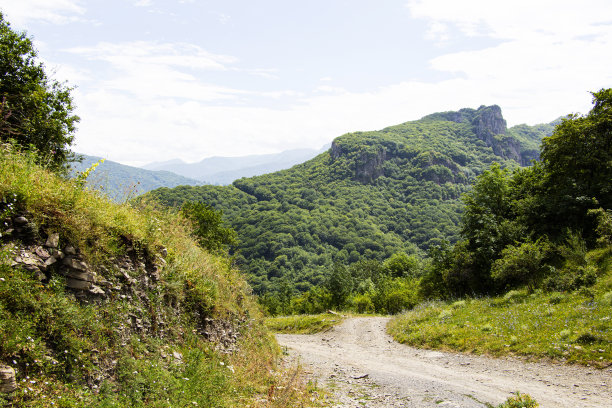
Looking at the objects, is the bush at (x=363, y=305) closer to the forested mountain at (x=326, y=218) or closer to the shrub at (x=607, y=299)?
the shrub at (x=607, y=299)

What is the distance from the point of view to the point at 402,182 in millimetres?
196750

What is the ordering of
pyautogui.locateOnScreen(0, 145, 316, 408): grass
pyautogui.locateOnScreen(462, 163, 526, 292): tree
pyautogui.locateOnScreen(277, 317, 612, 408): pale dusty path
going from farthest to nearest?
1. pyautogui.locateOnScreen(462, 163, 526, 292): tree
2. pyautogui.locateOnScreen(277, 317, 612, 408): pale dusty path
3. pyautogui.locateOnScreen(0, 145, 316, 408): grass

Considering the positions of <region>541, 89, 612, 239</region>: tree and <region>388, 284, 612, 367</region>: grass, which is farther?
<region>541, 89, 612, 239</region>: tree

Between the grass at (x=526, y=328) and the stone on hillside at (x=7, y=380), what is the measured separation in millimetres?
13068

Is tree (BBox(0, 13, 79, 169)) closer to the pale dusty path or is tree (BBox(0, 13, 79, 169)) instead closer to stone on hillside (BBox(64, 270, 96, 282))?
stone on hillside (BBox(64, 270, 96, 282))

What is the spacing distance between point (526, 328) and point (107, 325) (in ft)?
46.8

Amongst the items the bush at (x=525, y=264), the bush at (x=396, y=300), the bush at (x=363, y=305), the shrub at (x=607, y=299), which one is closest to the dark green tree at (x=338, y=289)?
the bush at (x=363, y=305)

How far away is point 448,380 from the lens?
33.8 ft

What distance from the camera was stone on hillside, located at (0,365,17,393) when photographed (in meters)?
3.83

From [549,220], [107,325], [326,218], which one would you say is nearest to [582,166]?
[549,220]

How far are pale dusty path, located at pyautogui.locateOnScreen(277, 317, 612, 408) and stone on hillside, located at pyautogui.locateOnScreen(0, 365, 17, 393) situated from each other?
6.89 meters

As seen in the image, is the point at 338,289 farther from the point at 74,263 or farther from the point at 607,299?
the point at 74,263

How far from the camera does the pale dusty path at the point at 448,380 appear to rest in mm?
8047

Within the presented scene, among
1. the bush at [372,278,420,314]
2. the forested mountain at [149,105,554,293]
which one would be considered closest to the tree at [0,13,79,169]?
the bush at [372,278,420,314]
